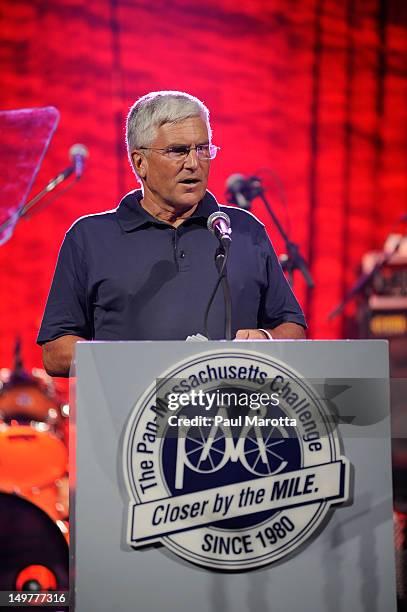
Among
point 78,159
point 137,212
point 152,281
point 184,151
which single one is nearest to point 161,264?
point 152,281

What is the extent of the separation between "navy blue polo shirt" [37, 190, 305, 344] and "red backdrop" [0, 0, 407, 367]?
2843 millimetres

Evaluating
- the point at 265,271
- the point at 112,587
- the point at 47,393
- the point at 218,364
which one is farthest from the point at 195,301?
the point at 47,393

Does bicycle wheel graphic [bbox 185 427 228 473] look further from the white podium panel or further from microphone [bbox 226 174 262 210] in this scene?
microphone [bbox 226 174 262 210]

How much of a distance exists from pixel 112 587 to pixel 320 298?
4.23m

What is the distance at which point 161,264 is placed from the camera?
7.20ft

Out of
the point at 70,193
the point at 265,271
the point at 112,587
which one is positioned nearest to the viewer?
the point at 112,587

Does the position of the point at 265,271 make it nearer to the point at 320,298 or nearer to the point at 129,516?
the point at 129,516

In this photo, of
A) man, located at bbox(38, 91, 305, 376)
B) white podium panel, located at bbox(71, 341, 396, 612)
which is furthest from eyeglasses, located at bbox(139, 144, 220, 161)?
white podium panel, located at bbox(71, 341, 396, 612)

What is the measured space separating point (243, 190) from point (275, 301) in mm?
1238

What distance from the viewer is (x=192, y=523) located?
56.2 inches

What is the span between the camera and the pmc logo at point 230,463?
4.68 ft

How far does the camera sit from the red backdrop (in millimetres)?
5219

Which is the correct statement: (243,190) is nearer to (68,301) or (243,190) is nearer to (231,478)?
(68,301)

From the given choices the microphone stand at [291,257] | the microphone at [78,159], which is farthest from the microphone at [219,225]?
the microphone at [78,159]
